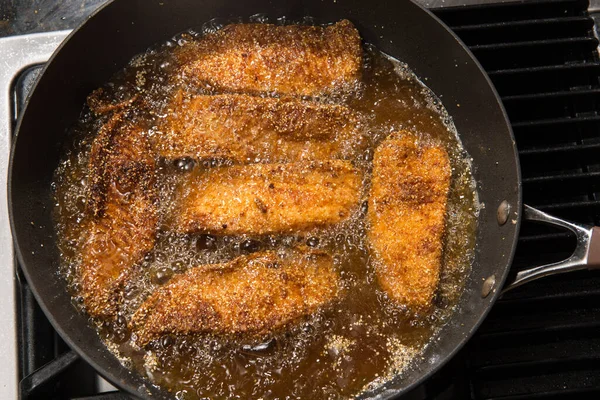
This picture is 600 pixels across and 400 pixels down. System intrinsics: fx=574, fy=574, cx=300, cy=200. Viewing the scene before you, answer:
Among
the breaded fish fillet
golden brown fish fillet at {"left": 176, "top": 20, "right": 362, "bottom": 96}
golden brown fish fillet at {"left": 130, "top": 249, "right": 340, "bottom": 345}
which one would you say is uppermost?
golden brown fish fillet at {"left": 176, "top": 20, "right": 362, "bottom": 96}

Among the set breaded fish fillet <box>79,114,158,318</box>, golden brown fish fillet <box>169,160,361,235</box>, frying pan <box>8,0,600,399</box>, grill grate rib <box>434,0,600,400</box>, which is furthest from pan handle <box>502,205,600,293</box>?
breaded fish fillet <box>79,114,158,318</box>

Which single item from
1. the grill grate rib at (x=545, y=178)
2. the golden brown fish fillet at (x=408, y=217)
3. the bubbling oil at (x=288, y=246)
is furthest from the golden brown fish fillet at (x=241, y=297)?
the grill grate rib at (x=545, y=178)

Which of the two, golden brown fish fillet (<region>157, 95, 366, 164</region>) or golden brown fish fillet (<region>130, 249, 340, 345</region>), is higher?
golden brown fish fillet (<region>157, 95, 366, 164</region>)

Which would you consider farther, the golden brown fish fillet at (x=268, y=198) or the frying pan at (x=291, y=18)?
the golden brown fish fillet at (x=268, y=198)

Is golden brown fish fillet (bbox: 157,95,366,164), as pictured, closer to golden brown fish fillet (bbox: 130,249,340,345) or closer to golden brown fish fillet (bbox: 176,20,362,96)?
golden brown fish fillet (bbox: 176,20,362,96)

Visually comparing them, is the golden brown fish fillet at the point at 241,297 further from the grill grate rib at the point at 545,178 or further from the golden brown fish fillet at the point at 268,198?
the grill grate rib at the point at 545,178

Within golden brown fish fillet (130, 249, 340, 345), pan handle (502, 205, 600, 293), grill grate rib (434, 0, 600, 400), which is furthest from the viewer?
grill grate rib (434, 0, 600, 400)
